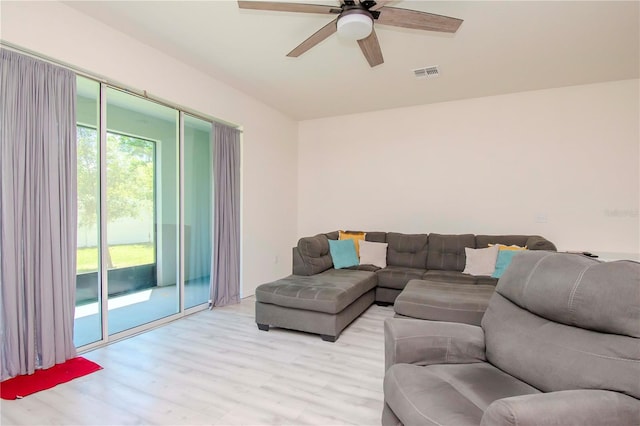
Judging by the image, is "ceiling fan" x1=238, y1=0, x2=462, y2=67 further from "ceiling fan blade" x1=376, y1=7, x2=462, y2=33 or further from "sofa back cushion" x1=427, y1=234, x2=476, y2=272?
"sofa back cushion" x1=427, y1=234, x2=476, y2=272

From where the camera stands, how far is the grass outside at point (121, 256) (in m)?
2.89

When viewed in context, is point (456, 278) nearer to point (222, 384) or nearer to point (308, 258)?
point (308, 258)

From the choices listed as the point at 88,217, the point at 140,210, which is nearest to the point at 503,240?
the point at 140,210

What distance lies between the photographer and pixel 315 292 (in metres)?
3.14

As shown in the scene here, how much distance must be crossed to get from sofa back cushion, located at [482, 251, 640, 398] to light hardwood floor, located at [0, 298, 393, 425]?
90 cm

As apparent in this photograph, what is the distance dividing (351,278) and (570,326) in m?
2.41

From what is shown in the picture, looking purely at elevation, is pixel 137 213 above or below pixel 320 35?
below

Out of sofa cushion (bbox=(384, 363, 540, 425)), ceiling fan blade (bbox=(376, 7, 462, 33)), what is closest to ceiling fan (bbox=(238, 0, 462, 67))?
ceiling fan blade (bbox=(376, 7, 462, 33))

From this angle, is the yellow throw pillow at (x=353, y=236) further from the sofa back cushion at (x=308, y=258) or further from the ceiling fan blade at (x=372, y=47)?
the ceiling fan blade at (x=372, y=47)

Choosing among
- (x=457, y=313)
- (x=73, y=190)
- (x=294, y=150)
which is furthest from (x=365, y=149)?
(x=73, y=190)

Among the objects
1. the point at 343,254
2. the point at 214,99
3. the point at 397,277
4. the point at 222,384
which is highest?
the point at 214,99

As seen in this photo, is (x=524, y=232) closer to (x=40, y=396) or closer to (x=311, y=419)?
(x=311, y=419)

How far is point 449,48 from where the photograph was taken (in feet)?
10.6

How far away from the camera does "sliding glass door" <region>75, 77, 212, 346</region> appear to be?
2.92 m
